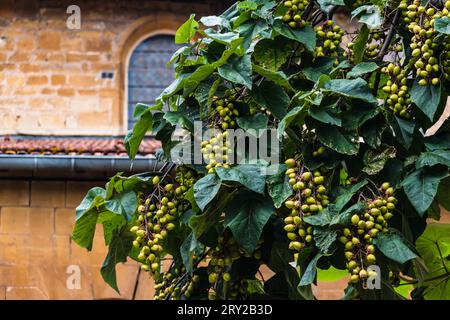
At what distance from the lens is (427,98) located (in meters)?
2.21

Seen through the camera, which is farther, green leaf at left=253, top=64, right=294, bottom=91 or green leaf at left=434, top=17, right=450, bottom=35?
green leaf at left=253, top=64, right=294, bottom=91

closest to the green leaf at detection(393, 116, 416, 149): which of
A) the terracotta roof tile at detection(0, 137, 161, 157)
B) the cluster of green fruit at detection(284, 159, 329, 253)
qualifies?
the cluster of green fruit at detection(284, 159, 329, 253)

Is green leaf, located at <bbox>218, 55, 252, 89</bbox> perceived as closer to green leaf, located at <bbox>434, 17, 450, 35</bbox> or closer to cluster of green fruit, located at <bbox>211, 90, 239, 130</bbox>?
cluster of green fruit, located at <bbox>211, 90, 239, 130</bbox>

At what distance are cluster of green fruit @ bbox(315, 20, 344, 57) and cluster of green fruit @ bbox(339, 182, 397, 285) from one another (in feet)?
1.86

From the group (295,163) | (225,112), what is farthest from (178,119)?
(295,163)

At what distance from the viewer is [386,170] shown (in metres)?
2.26

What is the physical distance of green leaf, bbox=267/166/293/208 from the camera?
2.14m

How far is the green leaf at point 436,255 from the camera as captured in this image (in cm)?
285

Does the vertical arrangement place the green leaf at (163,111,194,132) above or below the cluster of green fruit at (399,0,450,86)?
below

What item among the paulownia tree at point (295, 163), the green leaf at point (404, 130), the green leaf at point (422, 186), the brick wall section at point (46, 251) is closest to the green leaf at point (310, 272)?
the paulownia tree at point (295, 163)

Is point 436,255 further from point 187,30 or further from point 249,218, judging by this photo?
point 187,30

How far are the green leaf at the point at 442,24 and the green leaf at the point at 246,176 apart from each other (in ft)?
1.71

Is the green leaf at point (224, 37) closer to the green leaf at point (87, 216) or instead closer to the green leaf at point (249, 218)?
the green leaf at point (249, 218)
